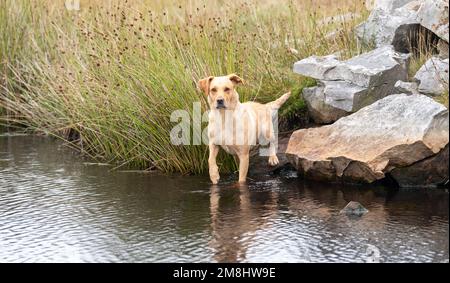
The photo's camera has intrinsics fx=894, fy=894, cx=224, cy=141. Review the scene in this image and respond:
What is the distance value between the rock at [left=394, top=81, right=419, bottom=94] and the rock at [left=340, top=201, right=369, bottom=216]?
2140 millimetres

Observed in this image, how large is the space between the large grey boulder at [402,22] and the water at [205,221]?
2.57 metres

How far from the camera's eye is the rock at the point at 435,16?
9969 millimetres

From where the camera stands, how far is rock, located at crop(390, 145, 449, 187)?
27.6ft

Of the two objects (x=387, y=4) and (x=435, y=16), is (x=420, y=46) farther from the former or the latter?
(x=387, y=4)

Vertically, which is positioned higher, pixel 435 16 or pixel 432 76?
pixel 435 16

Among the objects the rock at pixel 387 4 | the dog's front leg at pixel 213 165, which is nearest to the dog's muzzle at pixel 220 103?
the dog's front leg at pixel 213 165

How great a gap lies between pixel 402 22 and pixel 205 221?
14.7ft

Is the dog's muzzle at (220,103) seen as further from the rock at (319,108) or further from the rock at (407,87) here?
the rock at (407,87)

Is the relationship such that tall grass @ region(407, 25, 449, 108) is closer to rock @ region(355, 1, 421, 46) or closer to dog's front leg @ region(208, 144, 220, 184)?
rock @ region(355, 1, 421, 46)

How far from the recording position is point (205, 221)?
25.0ft

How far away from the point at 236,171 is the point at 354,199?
1.91m

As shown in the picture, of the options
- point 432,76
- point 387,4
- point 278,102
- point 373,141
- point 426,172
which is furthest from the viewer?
point 387,4

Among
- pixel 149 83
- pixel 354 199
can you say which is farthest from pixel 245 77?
pixel 354 199

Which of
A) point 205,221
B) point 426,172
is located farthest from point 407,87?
point 205,221
